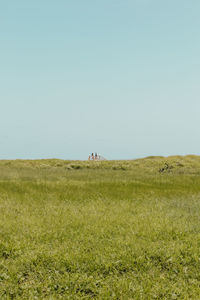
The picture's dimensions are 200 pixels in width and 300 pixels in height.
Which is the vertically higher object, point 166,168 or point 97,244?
point 166,168

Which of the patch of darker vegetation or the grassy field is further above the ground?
the patch of darker vegetation

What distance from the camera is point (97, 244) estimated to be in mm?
10719

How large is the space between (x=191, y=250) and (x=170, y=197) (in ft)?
29.7

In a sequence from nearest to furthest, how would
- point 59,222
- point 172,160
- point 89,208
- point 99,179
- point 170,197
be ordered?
point 59,222, point 89,208, point 170,197, point 99,179, point 172,160

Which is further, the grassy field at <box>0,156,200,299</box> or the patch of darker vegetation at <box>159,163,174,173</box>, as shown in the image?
the patch of darker vegetation at <box>159,163,174,173</box>

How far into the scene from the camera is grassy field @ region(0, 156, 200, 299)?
8500 millimetres

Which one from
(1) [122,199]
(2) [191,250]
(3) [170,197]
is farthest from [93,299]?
(3) [170,197]

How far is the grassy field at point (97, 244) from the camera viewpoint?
8.50m

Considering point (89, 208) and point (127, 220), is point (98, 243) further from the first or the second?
point (89, 208)

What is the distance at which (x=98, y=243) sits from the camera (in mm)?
10844

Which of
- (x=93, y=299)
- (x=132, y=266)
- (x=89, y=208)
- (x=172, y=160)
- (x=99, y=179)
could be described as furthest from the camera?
(x=172, y=160)

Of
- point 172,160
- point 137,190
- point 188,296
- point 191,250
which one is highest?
point 172,160

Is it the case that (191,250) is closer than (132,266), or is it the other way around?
(132,266)

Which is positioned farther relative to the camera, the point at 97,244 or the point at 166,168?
the point at 166,168
